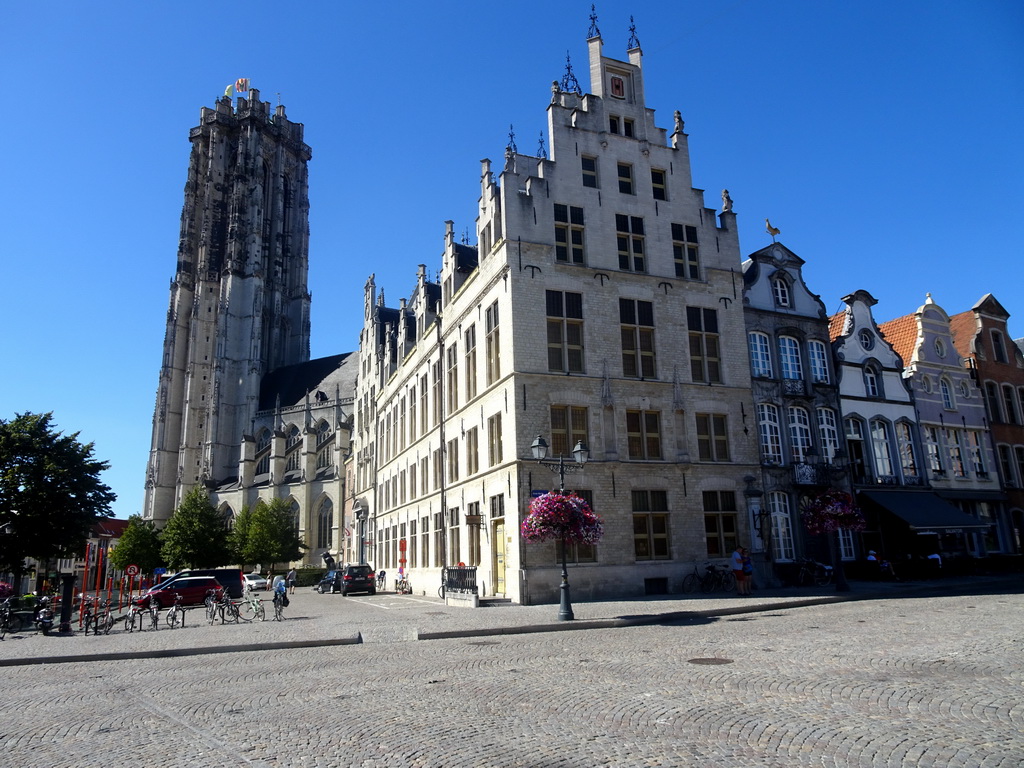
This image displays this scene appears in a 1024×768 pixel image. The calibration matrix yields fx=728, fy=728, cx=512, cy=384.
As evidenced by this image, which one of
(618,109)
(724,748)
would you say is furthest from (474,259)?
(724,748)

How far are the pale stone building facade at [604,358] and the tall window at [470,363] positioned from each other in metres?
0.08

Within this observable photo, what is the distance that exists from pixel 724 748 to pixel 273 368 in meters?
98.6

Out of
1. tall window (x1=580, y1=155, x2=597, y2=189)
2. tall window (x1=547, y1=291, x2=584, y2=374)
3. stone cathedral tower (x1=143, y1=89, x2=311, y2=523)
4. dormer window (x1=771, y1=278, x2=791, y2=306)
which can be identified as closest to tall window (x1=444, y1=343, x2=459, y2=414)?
tall window (x1=547, y1=291, x2=584, y2=374)

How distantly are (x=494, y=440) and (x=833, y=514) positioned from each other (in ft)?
38.3

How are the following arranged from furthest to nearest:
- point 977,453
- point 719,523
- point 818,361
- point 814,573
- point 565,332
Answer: point 977,453
point 818,361
point 719,523
point 565,332
point 814,573

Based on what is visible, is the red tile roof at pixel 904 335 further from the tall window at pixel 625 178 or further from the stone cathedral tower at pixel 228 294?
the stone cathedral tower at pixel 228 294

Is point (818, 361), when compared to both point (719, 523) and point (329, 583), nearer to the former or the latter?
point (719, 523)

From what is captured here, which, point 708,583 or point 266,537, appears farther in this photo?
point 266,537

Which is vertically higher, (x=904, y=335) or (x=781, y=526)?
(x=904, y=335)

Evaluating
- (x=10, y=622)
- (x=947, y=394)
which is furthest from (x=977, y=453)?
(x=10, y=622)

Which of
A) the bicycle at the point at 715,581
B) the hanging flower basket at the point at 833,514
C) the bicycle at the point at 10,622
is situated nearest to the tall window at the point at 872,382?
the hanging flower basket at the point at 833,514

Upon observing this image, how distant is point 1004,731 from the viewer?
625 centimetres

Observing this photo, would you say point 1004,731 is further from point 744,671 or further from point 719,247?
point 719,247

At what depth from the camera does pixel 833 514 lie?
79.2ft
